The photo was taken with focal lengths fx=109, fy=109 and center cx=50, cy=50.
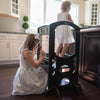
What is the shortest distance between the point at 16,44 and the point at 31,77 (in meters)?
1.96

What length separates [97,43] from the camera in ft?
5.16

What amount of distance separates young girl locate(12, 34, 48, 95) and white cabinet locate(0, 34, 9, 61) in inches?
68.7

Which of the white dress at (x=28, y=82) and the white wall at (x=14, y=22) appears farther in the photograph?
the white wall at (x=14, y=22)

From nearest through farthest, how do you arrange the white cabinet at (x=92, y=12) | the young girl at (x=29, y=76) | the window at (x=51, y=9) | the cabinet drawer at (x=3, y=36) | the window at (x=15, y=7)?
the young girl at (x=29, y=76), the cabinet drawer at (x=3, y=36), the window at (x=15, y=7), the window at (x=51, y=9), the white cabinet at (x=92, y=12)

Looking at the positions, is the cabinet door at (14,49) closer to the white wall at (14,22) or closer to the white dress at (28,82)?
the white wall at (14,22)

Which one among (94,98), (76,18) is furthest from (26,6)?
(94,98)

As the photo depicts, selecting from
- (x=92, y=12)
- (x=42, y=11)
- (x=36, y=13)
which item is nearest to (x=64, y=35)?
(x=36, y=13)

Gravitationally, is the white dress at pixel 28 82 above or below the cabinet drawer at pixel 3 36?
below

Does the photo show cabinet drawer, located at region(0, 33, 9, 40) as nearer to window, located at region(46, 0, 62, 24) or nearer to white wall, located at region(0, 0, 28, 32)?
white wall, located at region(0, 0, 28, 32)

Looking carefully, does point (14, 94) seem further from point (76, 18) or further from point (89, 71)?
point (76, 18)

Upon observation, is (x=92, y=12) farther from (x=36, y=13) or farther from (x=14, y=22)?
(x=14, y=22)

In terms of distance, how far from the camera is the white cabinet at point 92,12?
4.96 meters

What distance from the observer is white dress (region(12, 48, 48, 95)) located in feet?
4.37

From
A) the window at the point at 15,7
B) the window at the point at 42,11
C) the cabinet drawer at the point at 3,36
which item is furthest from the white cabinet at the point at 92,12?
the cabinet drawer at the point at 3,36
